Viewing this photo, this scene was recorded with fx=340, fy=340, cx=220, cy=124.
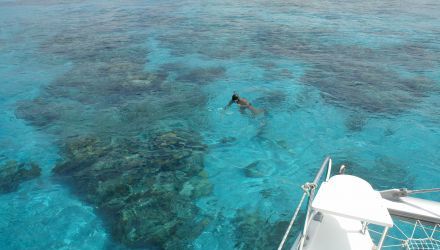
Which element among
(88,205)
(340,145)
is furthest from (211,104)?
(88,205)

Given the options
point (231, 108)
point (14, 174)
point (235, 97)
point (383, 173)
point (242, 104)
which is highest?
point (235, 97)

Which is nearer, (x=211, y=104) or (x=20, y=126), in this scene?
(x=20, y=126)

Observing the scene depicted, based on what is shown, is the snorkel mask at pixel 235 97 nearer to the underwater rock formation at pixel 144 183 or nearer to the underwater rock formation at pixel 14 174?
the underwater rock formation at pixel 144 183

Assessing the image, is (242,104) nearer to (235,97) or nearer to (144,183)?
(235,97)

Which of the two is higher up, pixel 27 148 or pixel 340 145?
pixel 340 145

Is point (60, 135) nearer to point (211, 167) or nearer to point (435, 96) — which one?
point (211, 167)

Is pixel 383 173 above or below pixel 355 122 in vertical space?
below

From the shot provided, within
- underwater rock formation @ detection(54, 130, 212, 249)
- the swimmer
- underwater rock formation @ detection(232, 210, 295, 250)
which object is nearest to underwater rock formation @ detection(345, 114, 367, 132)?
the swimmer

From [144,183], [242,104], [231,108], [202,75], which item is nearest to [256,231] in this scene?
[144,183]
